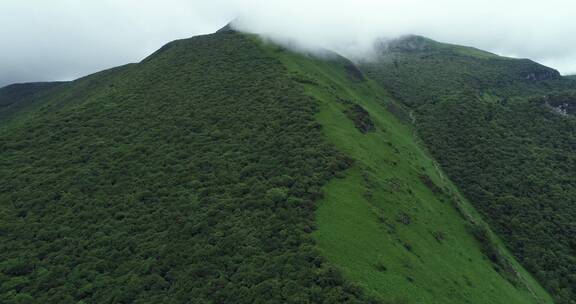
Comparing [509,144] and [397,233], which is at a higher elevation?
[509,144]

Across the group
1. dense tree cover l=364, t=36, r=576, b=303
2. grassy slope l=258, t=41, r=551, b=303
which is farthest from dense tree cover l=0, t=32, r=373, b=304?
dense tree cover l=364, t=36, r=576, b=303

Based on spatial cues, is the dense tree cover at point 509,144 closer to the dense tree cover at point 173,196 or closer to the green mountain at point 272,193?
the green mountain at point 272,193

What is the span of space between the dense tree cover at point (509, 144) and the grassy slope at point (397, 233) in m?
7.99

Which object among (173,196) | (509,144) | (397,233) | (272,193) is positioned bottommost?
(397,233)

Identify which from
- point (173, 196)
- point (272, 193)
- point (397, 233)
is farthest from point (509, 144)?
point (173, 196)

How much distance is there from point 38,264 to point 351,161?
162 ft

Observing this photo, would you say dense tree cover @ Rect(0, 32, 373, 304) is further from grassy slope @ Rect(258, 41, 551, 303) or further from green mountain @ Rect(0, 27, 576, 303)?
grassy slope @ Rect(258, 41, 551, 303)

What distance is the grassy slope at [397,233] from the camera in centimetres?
4772

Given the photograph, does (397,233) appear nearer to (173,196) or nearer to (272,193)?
(272,193)

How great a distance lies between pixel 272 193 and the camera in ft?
194

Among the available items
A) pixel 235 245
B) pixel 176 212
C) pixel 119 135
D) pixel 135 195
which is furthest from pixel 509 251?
pixel 119 135

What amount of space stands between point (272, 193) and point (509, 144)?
80248 mm

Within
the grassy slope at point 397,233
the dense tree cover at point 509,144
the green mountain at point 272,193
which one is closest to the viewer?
the grassy slope at point 397,233

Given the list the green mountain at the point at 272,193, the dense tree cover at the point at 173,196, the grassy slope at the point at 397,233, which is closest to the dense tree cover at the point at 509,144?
the green mountain at the point at 272,193
